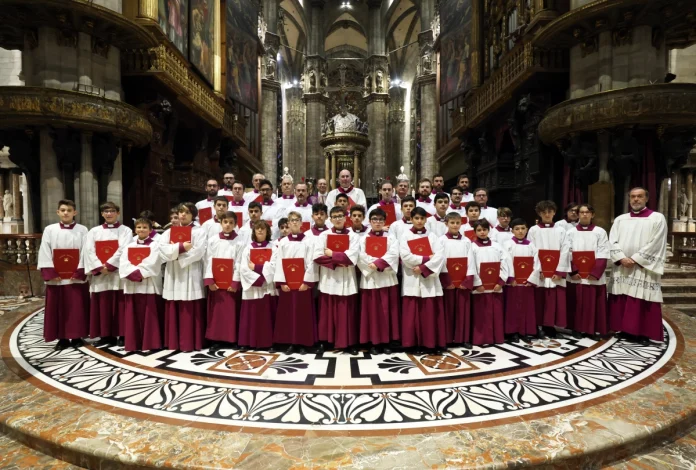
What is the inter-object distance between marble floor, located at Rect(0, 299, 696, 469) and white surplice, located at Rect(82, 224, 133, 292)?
2.57ft

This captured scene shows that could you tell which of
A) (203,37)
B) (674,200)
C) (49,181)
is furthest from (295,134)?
(674,200)

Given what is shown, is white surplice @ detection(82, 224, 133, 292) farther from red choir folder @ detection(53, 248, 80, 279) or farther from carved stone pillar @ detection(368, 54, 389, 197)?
carved stone pillar @ detection(368, 54, 389, 197)

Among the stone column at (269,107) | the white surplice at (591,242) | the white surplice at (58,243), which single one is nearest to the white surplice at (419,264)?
the white surplice at (591,242)

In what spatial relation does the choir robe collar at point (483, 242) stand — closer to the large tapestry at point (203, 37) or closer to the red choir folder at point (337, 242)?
the red choir folder at point (337, 242)

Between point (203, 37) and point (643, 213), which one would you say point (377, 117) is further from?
point (643, 213)

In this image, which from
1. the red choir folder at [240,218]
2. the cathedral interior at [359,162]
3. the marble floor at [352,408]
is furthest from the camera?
the red choir folder at [240,218]

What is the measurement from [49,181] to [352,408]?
796 centimetres

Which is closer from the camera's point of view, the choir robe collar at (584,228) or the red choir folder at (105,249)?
the red choir folder at (105,249)

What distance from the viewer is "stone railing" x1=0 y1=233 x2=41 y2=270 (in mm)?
7391

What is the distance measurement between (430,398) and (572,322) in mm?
2905

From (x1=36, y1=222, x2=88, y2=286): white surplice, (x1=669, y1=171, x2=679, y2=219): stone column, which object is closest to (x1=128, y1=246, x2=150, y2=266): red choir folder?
(x1=36, y1=222, x2=88, y2=286): white surplice

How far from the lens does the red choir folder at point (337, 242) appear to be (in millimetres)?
4305

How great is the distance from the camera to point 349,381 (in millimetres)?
3527

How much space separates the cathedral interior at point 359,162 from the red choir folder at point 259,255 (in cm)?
112
